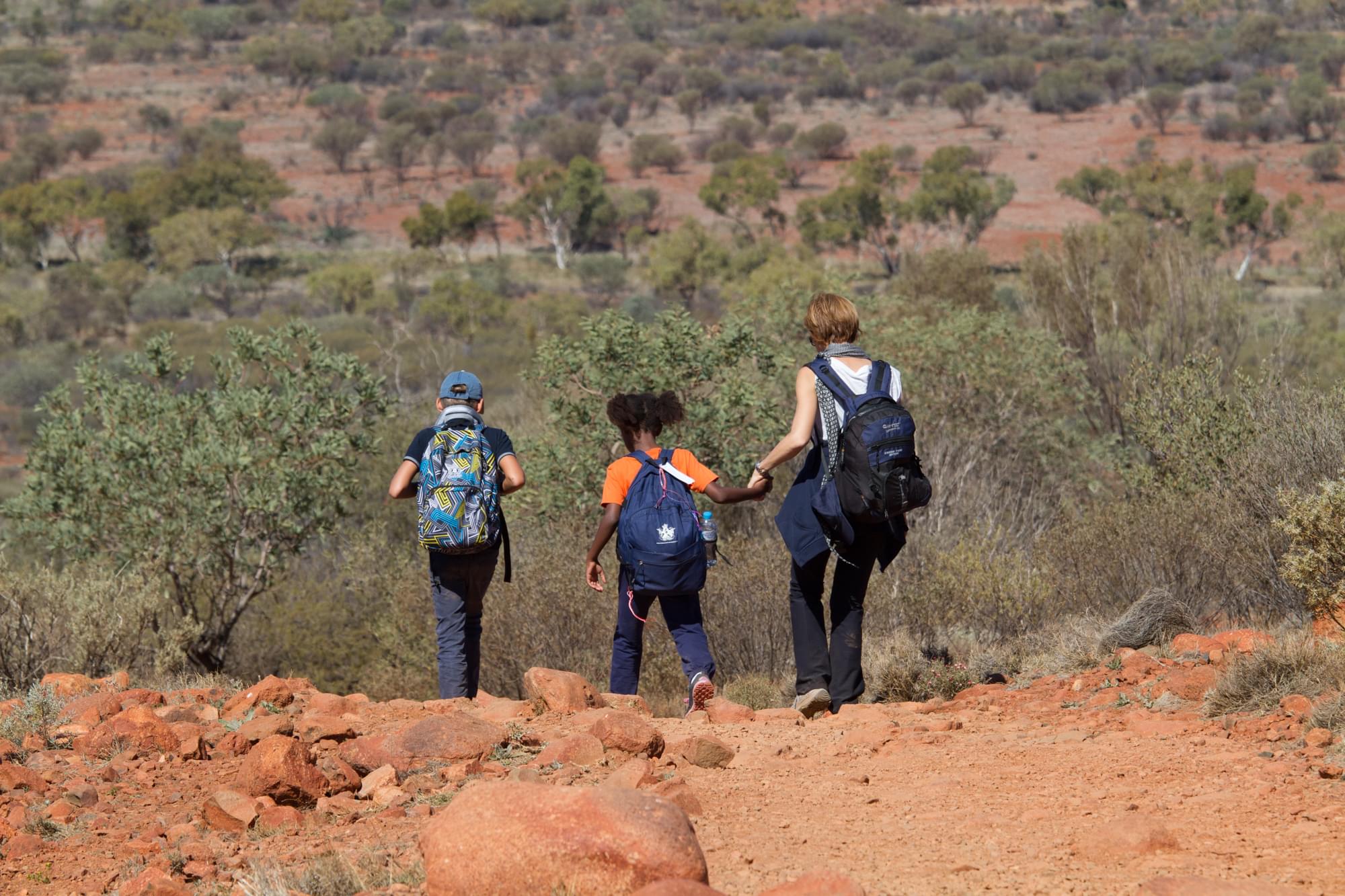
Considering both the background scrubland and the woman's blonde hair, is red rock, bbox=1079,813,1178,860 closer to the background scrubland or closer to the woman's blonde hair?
the woman's blonde hair

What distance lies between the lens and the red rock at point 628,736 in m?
4.54

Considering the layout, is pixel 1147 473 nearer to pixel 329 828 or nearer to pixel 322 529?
pixel 322 529

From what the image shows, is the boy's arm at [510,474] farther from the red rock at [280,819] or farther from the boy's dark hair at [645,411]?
the red rock at [280,819]

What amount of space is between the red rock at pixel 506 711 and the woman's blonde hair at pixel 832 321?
1631 millimetres

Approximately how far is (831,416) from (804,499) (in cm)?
32

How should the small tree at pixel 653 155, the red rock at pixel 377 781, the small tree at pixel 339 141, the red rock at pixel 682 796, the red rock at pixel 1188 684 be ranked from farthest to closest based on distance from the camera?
the small tree at pixel 339 141 < the small tree at pixel 653 155 < the red rock at pixel 1188 684 < the red rock at pixel 377 781 < the red rock at pixel 682 796

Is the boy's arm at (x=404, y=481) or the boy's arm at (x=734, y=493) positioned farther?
the boy's arm at (x=404, y=481)

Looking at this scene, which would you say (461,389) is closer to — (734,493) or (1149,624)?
(734,493)

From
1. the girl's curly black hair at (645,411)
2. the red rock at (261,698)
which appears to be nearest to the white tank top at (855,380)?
the girl's curly black hair at (645,411)

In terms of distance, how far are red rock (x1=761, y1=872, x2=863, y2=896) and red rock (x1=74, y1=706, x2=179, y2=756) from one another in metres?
2.46

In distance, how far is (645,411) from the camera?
5.53 metres

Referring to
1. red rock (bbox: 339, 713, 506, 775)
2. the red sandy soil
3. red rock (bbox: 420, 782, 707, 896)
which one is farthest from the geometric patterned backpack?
the red sandy soil

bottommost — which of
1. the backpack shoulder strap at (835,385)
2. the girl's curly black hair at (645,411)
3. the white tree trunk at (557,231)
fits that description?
the white tree trunk at (557,231)

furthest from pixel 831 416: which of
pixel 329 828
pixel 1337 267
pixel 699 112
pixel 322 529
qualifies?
pixel 699 112
